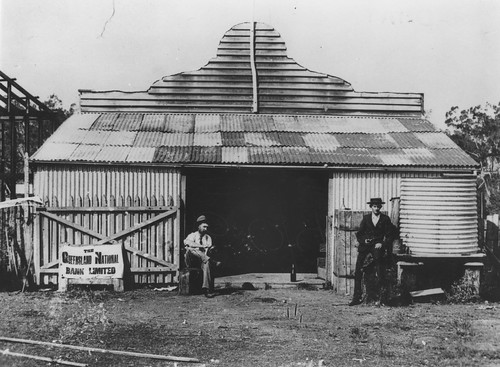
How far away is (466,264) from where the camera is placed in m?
11.9

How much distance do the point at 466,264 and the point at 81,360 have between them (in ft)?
26.5

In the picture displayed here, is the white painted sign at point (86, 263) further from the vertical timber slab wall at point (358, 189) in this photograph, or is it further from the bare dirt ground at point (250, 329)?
the vertical timber slab wall at point (358, 189)

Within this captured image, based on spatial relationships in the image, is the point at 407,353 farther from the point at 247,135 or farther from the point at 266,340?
the point at 247,135

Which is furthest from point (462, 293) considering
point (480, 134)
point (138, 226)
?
point (480, 134)

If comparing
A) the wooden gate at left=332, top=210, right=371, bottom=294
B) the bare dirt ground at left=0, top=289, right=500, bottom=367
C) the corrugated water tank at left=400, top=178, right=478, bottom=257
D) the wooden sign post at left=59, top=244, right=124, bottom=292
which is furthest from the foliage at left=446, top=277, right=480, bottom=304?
the wooden sign post at left=59, top=244, right=124, bottom=292

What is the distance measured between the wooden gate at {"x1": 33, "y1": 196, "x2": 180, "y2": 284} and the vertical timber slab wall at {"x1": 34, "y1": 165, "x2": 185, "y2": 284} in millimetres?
21

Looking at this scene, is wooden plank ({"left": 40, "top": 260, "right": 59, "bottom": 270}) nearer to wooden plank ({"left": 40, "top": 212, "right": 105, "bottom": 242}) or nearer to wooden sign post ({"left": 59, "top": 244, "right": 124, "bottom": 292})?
wooden sign post ({"left": 59, "top": 244, "right": 124, "bottom": 292})


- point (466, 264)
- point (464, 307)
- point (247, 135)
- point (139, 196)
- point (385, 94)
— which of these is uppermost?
point (385, 94)

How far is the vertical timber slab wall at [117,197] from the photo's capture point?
1311cm

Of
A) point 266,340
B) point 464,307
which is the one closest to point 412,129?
point 464,307

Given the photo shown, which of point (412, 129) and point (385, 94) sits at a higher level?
point (385, 94)

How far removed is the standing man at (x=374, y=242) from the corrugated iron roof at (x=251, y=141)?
8.00 ft

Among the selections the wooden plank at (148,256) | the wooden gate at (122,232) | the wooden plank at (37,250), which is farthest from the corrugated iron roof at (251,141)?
the wooden plank at (148,256)

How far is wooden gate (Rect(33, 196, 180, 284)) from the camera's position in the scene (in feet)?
42.6
